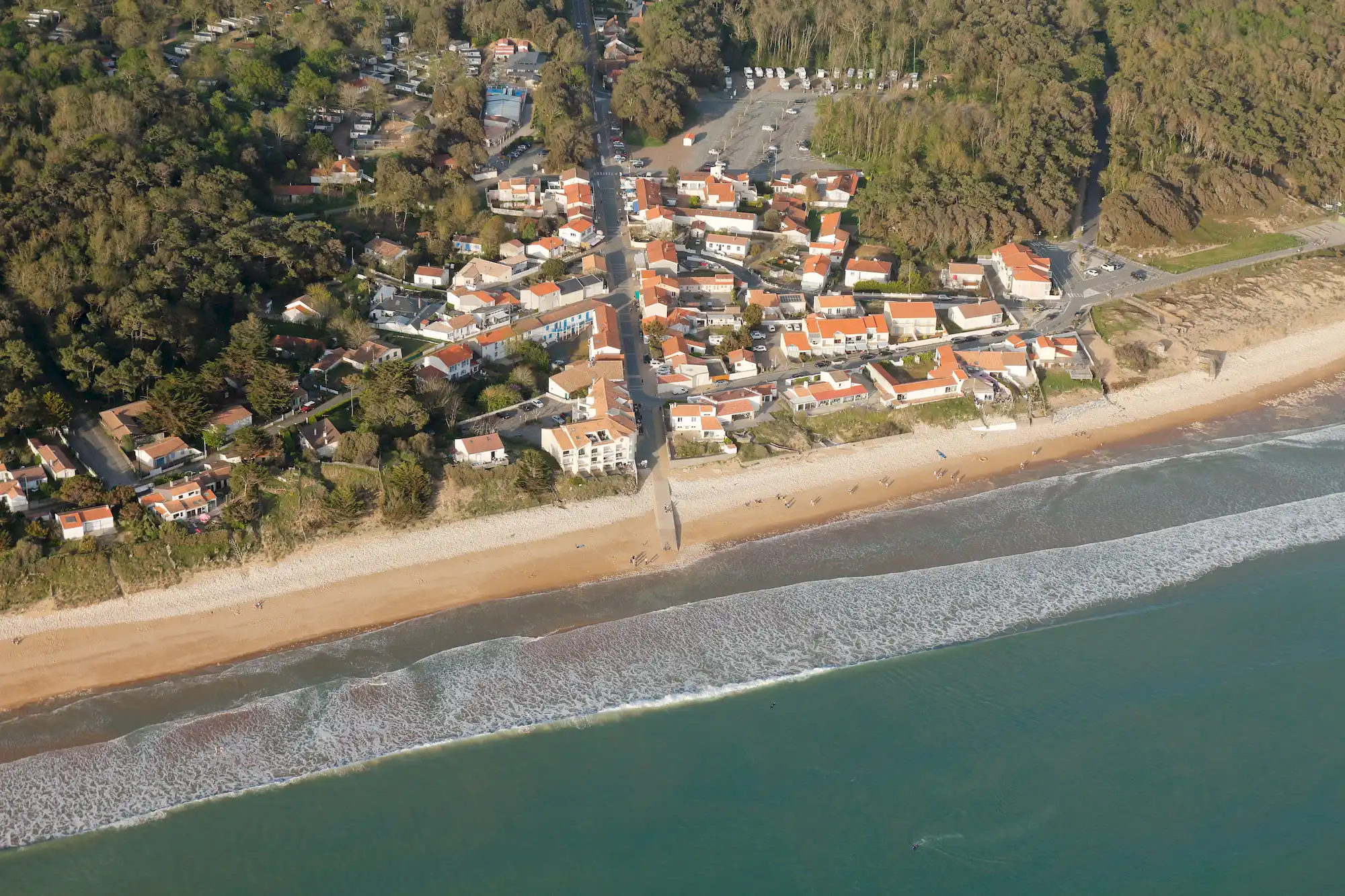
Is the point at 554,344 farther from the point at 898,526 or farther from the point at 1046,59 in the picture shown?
the point at 1046,59

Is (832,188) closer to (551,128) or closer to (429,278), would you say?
(551,128)

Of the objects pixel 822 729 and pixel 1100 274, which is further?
pixel 1100 274

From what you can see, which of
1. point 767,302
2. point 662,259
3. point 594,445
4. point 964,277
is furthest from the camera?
point 964,277

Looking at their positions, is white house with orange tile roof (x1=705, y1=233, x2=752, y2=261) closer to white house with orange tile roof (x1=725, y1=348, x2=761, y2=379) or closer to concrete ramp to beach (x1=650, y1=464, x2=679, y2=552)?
white house with orange tile roof (x1=725, y1=348, x2=761, y2=379)

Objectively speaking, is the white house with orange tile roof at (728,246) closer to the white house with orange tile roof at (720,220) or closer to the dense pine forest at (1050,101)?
the white house with orange tile roof at (720,220)

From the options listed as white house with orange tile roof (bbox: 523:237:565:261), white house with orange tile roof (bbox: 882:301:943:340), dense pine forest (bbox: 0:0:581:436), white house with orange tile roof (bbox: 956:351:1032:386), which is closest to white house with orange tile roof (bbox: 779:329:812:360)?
white house with orange tile roof (bbox: 882:301:943:340)

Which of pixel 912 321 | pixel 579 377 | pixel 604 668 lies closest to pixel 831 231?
pixel 912 321
